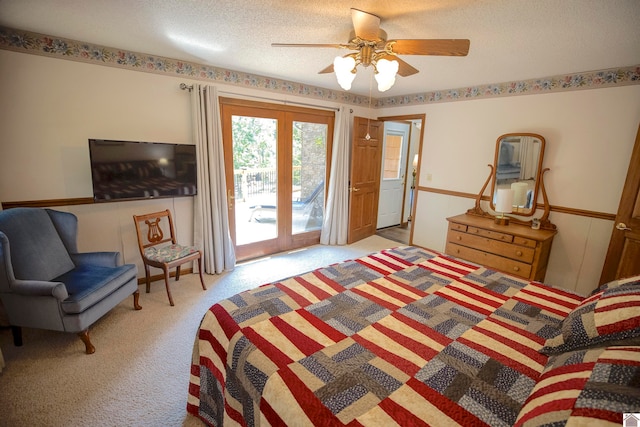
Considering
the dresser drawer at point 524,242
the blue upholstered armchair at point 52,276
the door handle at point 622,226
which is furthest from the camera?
the dresser drawer at point 524,242

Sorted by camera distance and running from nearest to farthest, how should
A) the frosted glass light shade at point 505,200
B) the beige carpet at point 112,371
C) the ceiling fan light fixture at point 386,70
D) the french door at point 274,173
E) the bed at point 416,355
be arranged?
the bed at point 416,355 < the beige carpet at point 112,371 < the ceiling fan light fixture at point 386,70 < the frosted glass light shade at point 505,200 < the french door at point 274,173

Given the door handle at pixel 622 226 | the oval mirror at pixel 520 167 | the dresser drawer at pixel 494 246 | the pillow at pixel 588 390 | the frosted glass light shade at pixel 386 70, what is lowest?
the dresser drawer at pixel 494 246

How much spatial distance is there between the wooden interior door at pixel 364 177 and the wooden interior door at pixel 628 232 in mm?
2844

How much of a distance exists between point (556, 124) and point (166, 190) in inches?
166

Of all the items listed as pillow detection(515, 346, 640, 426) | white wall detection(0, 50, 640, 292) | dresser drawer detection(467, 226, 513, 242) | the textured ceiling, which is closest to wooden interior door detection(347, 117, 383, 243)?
white wall detection(0, 50, 640, 292)

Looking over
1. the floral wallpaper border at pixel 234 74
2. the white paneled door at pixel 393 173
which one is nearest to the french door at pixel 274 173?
the floral wallpaper border at pixel 234 74

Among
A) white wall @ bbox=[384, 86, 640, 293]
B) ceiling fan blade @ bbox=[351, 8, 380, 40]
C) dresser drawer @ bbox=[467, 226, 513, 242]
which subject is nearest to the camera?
ceiling fan blade @ bbox=[351, 8, 380, 40]

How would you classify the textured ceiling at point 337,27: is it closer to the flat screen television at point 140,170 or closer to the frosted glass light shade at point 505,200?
the flat screen television at point 140,170

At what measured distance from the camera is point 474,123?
3.72m

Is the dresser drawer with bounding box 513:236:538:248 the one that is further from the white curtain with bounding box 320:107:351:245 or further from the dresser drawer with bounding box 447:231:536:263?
the white curtain with bounding box 320:107:351:245

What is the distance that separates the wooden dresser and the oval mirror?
302 mm

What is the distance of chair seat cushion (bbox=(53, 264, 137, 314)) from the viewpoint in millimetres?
2037

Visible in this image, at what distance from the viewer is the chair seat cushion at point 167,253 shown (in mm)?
2816

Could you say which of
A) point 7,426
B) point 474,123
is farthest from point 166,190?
point 474,123
